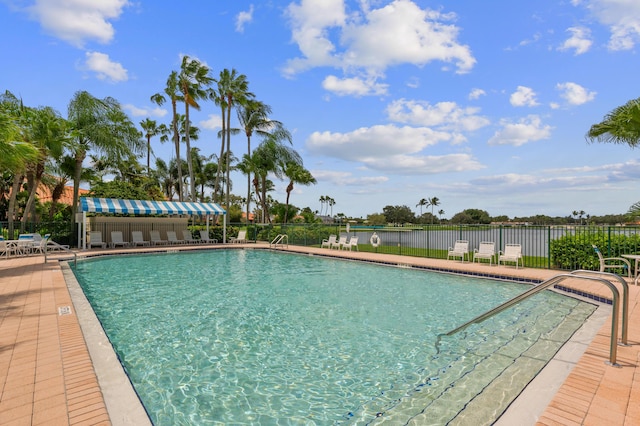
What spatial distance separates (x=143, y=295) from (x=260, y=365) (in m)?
5.24

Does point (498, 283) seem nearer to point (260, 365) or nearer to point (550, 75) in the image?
point (550, 75)

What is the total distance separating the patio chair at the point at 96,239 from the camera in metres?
18.7

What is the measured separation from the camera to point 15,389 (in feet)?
10.6

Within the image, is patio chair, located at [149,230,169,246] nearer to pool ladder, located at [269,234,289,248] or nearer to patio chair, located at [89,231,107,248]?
patio chair, located at [89,231,107,248]

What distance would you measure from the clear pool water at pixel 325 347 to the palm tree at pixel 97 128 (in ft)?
46.4

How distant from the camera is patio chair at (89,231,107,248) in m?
18.7

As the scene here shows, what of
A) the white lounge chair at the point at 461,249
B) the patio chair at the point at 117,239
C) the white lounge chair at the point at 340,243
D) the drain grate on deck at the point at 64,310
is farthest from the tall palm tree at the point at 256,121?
the drain grate on deck at the point at 64,310

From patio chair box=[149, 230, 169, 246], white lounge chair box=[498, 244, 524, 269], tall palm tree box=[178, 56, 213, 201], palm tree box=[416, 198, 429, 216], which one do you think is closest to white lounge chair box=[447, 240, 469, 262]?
white lounge chair box=[498, 244, 524, 269]

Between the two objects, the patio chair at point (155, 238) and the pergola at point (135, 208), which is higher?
the pergola at point (135, 208)

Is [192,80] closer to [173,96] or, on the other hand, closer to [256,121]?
[173,96]

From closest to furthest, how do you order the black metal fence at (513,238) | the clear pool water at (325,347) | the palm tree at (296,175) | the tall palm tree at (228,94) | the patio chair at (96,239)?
the clear pool water at (325,347) → the black metal fence at (513,238) → the patio chair at (96,239) → the tall palm tree at (228,94) → the palm tree at (296,175)

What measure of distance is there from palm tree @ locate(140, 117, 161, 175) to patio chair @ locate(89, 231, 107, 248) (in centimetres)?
2095

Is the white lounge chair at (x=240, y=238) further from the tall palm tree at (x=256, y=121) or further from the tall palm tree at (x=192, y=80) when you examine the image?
the tall palm tree at (x=256, y=121)

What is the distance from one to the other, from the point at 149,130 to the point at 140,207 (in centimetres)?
2264
